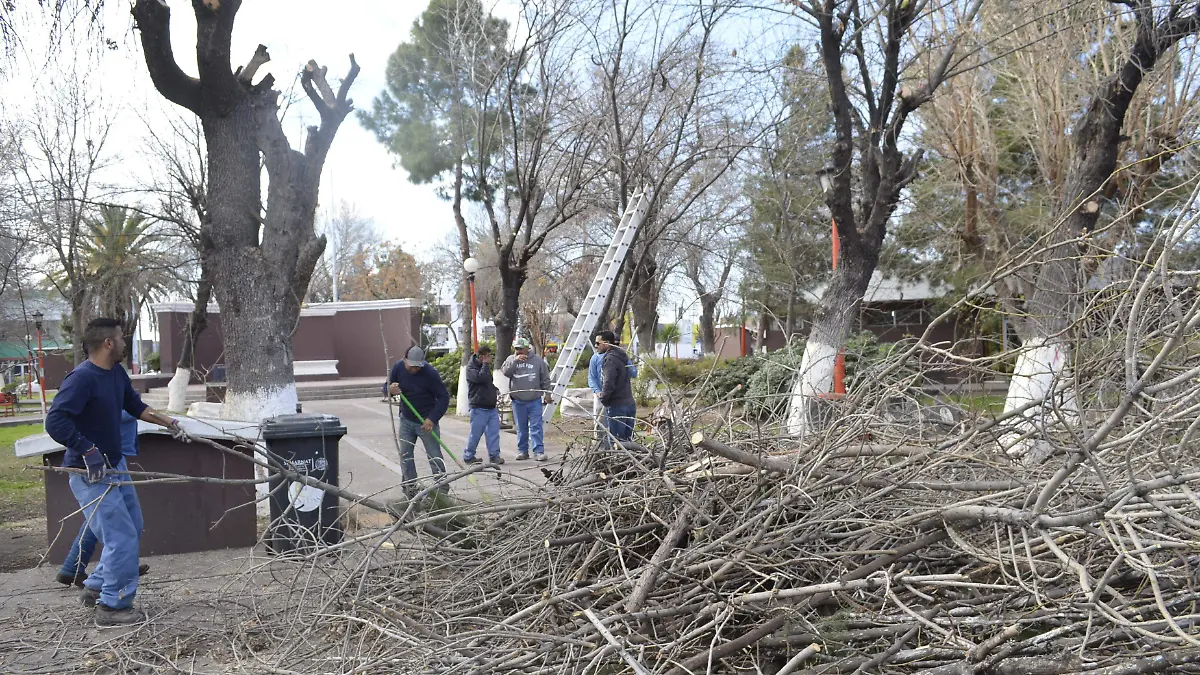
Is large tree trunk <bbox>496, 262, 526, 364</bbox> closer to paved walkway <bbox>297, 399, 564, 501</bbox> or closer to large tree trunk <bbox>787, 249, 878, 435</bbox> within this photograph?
paved walkway <bbox>297, 399, 564, 501</bbox>

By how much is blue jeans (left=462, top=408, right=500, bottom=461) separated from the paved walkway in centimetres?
34

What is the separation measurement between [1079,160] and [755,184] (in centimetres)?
1145

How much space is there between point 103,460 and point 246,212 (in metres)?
4.03

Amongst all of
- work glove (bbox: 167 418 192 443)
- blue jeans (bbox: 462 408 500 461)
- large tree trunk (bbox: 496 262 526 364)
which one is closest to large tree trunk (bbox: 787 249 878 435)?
blue jeans (bbox: 462 408 500 461)

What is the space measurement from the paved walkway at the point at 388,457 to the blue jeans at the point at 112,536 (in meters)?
1.49

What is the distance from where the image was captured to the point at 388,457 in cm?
1155

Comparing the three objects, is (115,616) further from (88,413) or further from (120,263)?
(120,263)

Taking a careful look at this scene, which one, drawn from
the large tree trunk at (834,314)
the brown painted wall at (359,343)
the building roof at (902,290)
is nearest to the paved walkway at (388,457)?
the large tree trunk at (834,314)

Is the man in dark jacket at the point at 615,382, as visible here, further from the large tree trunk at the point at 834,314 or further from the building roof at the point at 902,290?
the building roof at the point at 902,290

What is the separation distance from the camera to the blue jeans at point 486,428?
10000mm

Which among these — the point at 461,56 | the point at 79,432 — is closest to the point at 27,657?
the point at 79,432

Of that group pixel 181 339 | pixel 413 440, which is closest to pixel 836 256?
pixel 413 440

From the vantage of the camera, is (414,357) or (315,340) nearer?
(414,357)

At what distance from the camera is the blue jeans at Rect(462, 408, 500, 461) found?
10000mm
